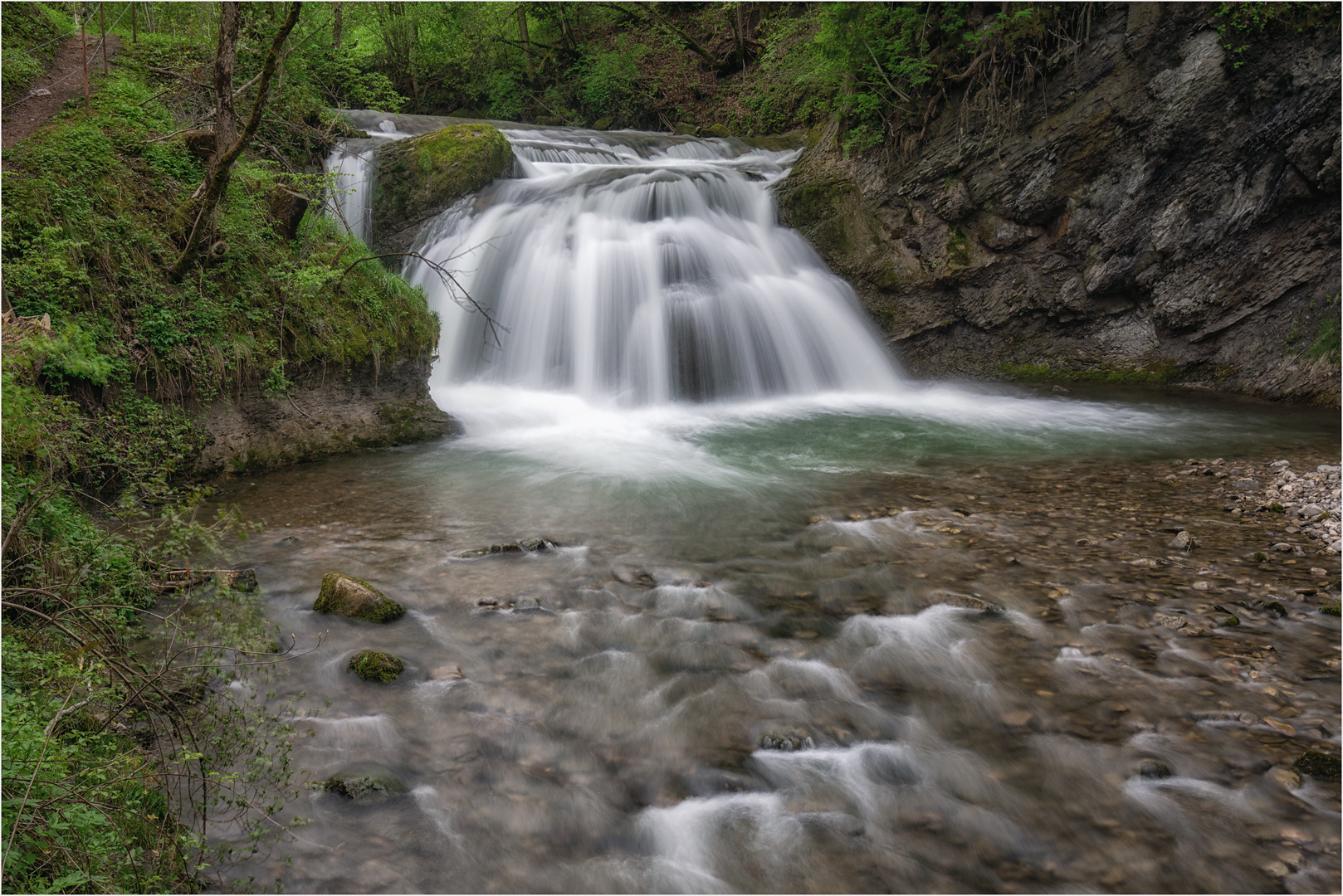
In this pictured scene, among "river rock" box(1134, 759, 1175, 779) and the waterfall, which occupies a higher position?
the waterfall

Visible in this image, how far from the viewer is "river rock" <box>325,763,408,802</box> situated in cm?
298

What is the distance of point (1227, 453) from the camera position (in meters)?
7.66

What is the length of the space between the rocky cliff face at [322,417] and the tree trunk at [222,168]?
52.2 inches

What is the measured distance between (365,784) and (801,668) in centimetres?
225

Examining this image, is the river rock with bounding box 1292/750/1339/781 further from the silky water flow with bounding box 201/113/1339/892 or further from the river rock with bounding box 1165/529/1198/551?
the river rock with bounding box 1165/529/1198/551

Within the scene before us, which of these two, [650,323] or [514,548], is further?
[650,323]

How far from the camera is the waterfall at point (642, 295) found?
11008 mm

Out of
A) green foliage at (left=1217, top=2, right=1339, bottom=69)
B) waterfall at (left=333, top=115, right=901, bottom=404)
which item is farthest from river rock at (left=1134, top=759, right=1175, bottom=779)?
green foliage at (left=1217, top=2, right=1339, bottom=69)

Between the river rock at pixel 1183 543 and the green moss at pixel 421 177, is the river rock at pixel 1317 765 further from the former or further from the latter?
the green moss at pixel 421 177

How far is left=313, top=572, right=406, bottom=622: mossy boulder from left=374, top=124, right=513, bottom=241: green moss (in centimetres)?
918

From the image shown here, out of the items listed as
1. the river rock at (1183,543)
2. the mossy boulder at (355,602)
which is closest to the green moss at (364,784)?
the mossy boulder at (355,602)

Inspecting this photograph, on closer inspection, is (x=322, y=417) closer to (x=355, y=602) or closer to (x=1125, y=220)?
(x=355, y=602)

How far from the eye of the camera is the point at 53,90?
803 cm

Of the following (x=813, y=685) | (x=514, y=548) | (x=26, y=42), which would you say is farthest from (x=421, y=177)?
(x=813, y=685)
